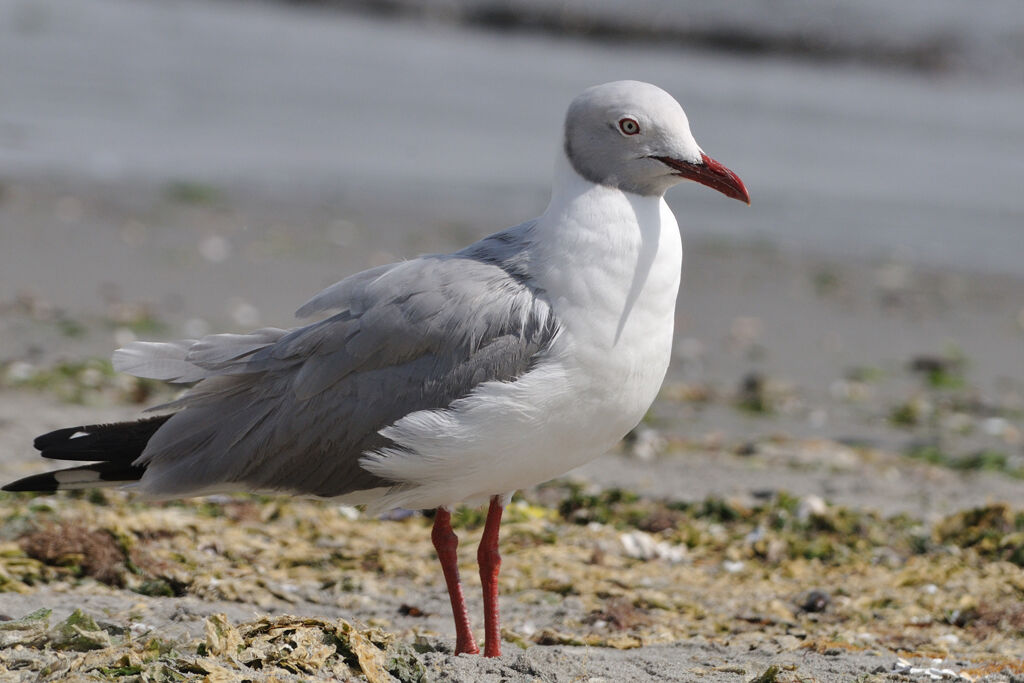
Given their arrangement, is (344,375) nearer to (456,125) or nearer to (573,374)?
(573,374)

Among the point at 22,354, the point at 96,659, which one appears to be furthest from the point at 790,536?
the point at 22,354

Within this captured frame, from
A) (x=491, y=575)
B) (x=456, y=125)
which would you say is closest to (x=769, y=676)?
(x=491, y=575)

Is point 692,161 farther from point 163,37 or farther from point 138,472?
point 163,37

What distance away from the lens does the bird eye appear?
4500mm

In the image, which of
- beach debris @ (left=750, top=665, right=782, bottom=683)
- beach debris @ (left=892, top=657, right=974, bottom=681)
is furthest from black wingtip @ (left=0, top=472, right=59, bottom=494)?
beach debris @ (left=892, top=657, right=974, bottom=681)

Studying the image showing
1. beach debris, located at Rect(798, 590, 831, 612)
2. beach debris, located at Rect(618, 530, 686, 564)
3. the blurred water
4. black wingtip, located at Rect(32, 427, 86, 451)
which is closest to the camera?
black wingtip, located at Rect(32, 427, 86, 451)

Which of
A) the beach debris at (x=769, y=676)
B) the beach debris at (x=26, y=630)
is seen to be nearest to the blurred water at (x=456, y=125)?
the beach debris at (x=26, y=630)

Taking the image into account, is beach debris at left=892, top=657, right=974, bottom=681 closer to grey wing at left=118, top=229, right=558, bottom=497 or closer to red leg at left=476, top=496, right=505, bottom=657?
red leg at left=476, top=496, right=505, bottom=657

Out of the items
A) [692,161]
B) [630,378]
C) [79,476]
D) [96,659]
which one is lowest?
[96,659]

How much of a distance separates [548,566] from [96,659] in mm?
2354

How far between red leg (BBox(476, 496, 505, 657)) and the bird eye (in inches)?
51.8

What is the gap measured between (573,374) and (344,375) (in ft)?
2.58

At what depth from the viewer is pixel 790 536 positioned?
6387 mm

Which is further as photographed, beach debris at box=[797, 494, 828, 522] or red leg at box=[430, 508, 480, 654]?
beach debris at box=[797, 494, 828, 522]
